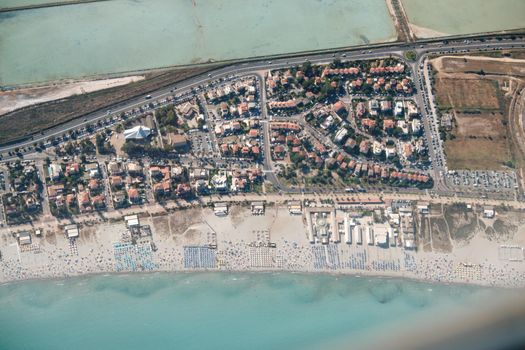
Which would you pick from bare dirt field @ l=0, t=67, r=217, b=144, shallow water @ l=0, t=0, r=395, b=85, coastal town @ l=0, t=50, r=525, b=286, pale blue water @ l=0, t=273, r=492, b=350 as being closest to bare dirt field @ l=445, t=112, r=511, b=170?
coastal town @ l=0, t=50, r=525, b=286

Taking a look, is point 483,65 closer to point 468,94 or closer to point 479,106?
point 468,94

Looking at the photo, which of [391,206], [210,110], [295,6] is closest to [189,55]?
[210,110]

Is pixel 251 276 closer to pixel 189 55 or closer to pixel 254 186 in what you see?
pixel 254 186

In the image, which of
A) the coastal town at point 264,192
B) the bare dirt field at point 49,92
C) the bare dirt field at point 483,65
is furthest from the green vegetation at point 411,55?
the bare dirt field at point 49,92

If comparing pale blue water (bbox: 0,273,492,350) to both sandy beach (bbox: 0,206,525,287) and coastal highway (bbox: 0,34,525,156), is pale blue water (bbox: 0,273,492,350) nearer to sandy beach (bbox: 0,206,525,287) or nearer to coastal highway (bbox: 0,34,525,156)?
sandy beach (bbox: 0,206,525,287)

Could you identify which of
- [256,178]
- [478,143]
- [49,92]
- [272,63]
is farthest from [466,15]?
[49,92]

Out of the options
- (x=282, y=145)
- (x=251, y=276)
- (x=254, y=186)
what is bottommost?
(x=251, y=276)

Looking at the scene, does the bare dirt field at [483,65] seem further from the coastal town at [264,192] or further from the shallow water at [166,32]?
the shallow water at [166,32]

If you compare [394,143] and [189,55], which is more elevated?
[189,55]
